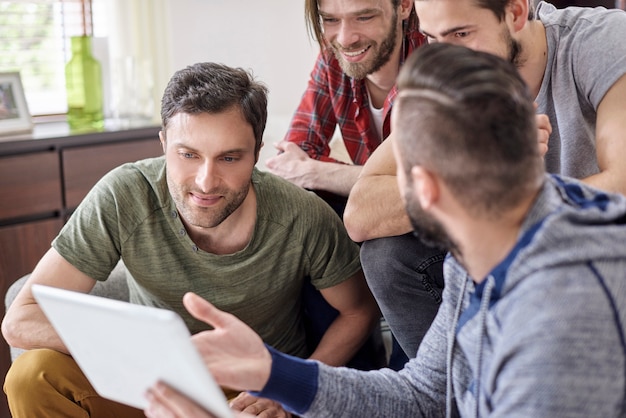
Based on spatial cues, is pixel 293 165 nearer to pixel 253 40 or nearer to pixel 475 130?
pixel 475 130

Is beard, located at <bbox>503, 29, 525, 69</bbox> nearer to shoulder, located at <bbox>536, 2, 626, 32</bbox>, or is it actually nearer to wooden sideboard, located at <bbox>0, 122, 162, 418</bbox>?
shoulder, located at <bbox>536, 2, 626, 32</bbox>

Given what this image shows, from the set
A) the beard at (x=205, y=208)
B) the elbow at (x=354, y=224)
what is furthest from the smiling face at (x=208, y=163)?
the elbow at (x=354, y=224)

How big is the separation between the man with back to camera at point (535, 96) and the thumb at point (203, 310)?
63 centimetres

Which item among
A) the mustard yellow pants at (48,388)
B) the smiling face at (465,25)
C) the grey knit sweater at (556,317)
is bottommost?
the mustard yellow pants at (48,388)

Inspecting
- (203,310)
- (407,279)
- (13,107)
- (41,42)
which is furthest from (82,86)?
(203,310)

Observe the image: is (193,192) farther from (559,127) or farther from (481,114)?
(481,114)

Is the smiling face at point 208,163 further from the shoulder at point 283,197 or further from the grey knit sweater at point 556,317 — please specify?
the grey knit sweater at point 556,317

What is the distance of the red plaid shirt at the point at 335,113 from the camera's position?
2346 millimetres

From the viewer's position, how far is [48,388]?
1808 millimetres

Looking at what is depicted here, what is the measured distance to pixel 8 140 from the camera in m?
2.84

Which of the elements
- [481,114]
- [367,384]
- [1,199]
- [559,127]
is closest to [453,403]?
[367,384]

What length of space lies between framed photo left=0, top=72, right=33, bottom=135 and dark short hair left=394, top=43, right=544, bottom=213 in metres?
2.13

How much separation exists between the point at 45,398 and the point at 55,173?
1274 mm

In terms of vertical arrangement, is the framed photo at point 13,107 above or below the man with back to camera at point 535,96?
below
